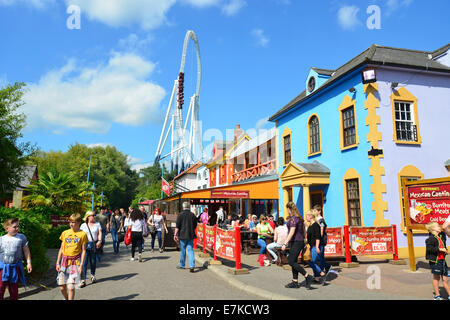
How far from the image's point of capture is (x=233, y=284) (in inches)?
295

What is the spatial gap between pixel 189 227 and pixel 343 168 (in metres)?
7.35

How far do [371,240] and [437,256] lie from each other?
4142 millimetres

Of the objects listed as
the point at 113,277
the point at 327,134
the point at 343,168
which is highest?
the point at 327,134

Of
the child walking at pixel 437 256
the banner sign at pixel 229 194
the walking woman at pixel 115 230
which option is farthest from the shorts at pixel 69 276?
the banner sign at pixel 229 194

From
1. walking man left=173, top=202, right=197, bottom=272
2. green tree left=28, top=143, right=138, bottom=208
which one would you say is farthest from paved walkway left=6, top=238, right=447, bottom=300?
green tree left=28, top=143, right=138, bottom=208

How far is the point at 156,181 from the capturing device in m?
82.4

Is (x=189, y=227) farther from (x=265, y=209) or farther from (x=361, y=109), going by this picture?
(x=265, y=209)

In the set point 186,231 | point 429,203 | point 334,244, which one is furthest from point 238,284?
point 429,203

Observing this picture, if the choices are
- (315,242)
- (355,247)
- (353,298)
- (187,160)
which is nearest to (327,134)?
(355,247)

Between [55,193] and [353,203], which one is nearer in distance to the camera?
[353,203]

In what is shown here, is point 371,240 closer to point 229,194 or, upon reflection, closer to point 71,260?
point 229,194

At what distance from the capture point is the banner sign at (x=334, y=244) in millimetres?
9625

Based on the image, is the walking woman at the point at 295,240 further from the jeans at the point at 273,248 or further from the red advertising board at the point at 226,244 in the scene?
the jeans at the point at 273,248
